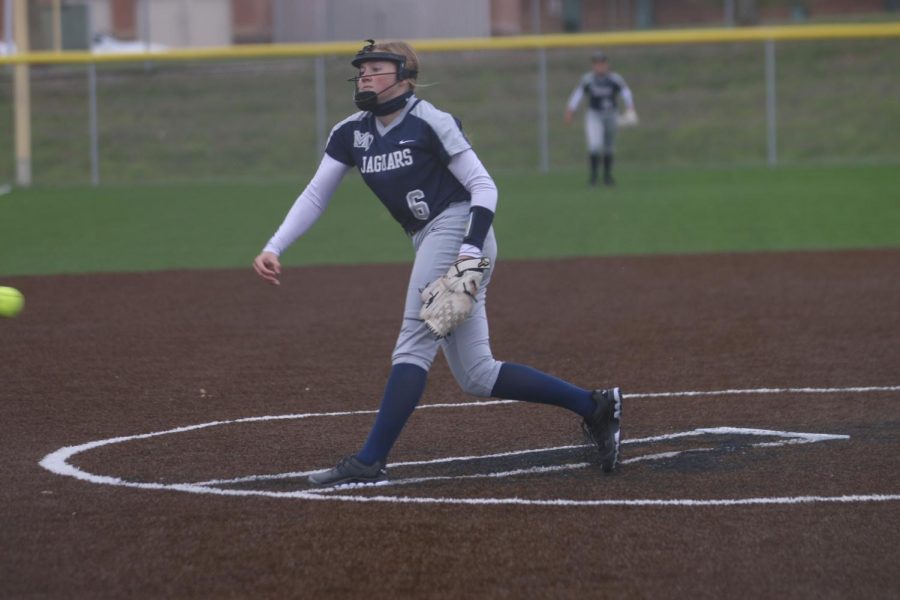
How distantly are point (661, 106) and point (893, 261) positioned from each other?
18166 mm

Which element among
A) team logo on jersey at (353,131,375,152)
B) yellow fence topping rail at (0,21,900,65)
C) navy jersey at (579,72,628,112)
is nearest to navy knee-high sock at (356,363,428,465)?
team logo on jersey at (353,131,375,152)

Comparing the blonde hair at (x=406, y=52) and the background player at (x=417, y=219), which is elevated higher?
the blonde hair at (x=406, y=52)

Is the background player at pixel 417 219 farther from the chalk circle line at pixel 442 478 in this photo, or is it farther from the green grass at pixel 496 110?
the green grass at pixel 496 110

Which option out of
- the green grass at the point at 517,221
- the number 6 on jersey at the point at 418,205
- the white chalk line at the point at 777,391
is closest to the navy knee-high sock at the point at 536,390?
the number 6 on jersey at the point at 418,205

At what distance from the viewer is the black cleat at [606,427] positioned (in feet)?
20.4

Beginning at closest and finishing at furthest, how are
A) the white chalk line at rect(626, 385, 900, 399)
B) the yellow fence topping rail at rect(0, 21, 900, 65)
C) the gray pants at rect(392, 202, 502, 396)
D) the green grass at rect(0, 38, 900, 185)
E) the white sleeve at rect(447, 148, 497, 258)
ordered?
the white sleeve at rect(447, 148, 497, 258), the gray pants at rect(392, 202, 502, 396), the white chalk line at rect(626, 385, 900, 399), the yellow fence topping rail at rect(0, 21, 900, 65), the green grass at rect(0, 38, 900, 185)

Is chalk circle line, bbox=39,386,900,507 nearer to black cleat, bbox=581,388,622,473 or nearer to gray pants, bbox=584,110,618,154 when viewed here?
black cleat, bbox=581,388,622,473

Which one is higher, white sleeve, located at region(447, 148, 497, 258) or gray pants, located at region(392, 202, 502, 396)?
white sleeve, located at region(447, 148, 497, 258)

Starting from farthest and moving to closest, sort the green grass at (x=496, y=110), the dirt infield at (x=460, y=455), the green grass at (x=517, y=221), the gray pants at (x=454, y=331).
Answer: the green grass at (x=496, y=110) < the green grass at (x=517, y=221) < the gray pants at (x=454, y=331) < the dirt infield at (x=460, y=455)

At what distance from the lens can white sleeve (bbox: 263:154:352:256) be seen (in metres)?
6.36

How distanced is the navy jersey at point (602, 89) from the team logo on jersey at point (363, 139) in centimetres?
1645

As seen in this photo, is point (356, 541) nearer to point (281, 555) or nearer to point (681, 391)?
point (281, 555)

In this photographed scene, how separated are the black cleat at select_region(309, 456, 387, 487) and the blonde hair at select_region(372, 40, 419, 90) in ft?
5.29

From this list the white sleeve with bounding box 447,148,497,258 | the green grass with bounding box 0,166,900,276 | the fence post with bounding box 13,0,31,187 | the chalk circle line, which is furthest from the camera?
the fence post with bounding box 13,0,31,187
